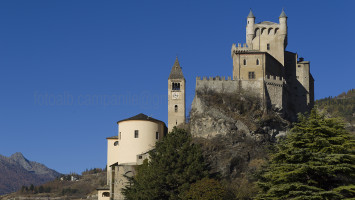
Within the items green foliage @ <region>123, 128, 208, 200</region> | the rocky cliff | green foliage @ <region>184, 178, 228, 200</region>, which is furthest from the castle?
green foliage @ <region>184, 178, 228, 200</region>

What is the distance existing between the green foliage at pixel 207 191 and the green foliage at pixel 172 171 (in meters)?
1.44

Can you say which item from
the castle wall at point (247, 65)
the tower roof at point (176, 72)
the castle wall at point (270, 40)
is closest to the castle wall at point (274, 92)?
the castle wall at point (247, 65)

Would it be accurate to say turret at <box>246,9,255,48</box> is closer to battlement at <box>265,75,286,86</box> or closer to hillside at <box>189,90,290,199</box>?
battlement at <box>265,75,286,86</box>

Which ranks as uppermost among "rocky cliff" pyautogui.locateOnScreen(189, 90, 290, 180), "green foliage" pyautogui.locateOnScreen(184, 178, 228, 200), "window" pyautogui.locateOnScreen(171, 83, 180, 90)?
"window" pyautogui.locateOnScreen(171, 83, 180, 90)

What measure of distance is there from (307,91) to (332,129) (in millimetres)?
45479

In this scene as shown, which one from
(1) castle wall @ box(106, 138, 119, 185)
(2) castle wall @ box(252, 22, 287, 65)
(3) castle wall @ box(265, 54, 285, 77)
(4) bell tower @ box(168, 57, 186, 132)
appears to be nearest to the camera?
Result: (3) castle wall @ box(265, 54, 285, 77)

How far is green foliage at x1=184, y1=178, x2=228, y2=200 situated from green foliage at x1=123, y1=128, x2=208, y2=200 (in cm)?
144

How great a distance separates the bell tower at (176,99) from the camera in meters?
80.4

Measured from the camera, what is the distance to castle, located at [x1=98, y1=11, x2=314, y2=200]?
76.3 meters

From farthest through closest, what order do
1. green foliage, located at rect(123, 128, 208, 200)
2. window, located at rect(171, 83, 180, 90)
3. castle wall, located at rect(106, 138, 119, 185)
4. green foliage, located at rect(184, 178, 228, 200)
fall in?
castle wall, located at rect(106, 138, 119, 185) < window, located at rect(171, 83, 180, 90) < green foliage, located at rect(123, 128, 208, 200) < green foliage, located at rect(184, 178, 228, 200)

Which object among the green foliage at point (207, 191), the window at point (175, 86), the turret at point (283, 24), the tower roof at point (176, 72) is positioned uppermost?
the turret at point (283, 24)

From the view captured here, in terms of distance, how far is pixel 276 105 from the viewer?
7631 centimetres

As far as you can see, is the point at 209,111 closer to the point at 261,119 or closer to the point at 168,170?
the point at 261,119

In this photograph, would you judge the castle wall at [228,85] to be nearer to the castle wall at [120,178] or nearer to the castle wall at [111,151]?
the castle wall at [120,178]
